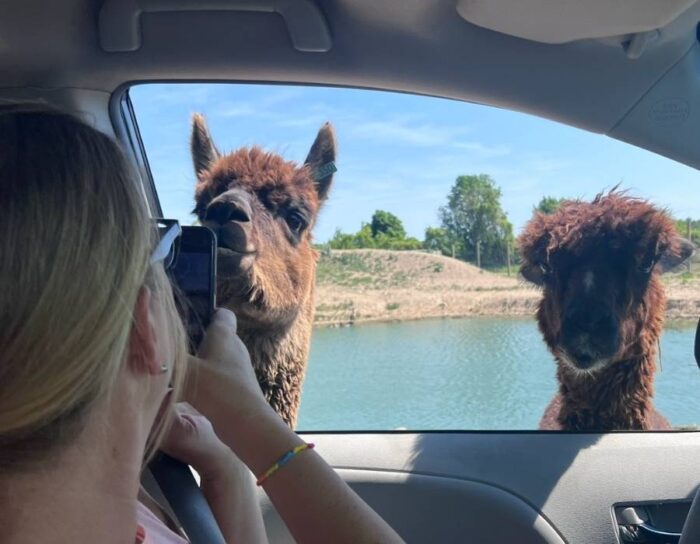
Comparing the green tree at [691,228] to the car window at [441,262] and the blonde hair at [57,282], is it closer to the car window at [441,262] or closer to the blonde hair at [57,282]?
the car window at [441,262]

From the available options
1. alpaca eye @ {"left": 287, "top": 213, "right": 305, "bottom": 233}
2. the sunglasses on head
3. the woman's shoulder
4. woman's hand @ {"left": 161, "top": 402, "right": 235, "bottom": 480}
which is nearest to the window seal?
alpaca eye @ {"left": 287, "top": 213, "right": 305, "bottom": 233}

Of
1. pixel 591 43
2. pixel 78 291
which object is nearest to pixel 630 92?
pixel 591 43

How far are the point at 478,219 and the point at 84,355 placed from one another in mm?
1749

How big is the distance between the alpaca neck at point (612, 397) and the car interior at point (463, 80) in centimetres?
5

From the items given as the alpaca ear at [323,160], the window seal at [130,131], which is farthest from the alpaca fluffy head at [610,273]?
the window seal at [130,131]

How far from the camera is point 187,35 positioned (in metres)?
2.08

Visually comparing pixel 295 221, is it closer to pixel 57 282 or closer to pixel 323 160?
pixel 323 160

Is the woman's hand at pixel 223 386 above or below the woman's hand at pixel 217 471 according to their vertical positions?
above

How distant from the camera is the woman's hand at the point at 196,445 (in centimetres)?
136

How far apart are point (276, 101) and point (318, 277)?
2.08 ft

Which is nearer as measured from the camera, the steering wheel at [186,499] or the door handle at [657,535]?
the steering wheel at [186,499]

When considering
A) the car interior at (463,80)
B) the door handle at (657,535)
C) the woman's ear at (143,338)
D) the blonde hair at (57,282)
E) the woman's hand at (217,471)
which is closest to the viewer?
the blonde hair at (57,282)

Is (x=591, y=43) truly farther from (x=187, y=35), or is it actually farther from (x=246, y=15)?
(x=187, y=35)

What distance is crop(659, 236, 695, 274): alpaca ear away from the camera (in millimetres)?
2324
